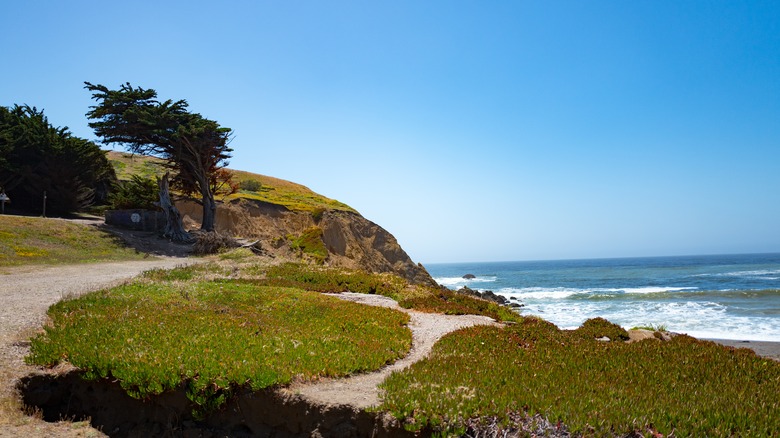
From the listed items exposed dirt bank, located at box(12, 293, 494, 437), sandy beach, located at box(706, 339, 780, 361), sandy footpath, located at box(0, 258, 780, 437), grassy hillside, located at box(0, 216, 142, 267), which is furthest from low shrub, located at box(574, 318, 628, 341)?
grassy hillside, located at box(0, 216, 142, 267)

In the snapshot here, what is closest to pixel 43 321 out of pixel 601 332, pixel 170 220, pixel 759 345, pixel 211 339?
pixel 211 339

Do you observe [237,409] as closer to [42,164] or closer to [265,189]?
[42,164]

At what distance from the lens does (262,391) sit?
6641mm

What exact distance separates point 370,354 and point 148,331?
412 centimetres

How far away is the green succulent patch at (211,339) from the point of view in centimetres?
699

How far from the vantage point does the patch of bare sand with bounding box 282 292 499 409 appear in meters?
6.32

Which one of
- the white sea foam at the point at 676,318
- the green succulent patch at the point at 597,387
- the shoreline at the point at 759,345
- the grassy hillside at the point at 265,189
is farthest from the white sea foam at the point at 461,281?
Answer: the green succulent patch at the point at 597,387

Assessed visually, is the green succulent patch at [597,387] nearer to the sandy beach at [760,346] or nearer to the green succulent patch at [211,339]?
the green succulent patch at [211,339]

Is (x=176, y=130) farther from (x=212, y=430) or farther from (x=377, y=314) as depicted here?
(x=212, y=430)

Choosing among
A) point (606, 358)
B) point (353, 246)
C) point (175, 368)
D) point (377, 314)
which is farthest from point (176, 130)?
point (606, 358)

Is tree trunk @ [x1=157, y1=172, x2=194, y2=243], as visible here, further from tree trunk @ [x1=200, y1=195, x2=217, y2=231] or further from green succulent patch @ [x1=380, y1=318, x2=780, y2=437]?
green succulent patch @ [x1=380, y1=318, x2=780, y2=437]

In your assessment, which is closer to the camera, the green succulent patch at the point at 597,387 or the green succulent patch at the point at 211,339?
the green succulent patch at the point at 597,387

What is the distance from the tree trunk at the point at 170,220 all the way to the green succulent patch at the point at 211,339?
764 inches

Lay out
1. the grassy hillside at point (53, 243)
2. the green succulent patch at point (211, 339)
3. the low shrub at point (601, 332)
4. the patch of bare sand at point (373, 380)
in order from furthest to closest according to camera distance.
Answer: the grassy hillside at point (53, 243)
the low shrub at point (601, 332)
the green succulent patch at point (211, 339)
the patch of bare sand at point (373, 380)
